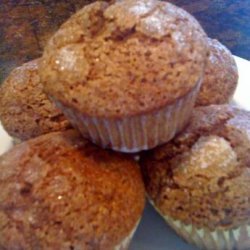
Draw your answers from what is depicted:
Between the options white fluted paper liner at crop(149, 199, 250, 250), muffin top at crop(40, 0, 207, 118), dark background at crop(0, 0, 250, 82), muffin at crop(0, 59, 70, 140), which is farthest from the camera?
dark background at crop(0, 0, 250, 82)

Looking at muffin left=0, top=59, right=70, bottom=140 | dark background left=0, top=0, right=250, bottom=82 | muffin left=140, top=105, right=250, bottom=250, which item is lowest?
dark background left=0, top=0, right=250, bottom=82

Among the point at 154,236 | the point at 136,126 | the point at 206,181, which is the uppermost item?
the point at 136,126

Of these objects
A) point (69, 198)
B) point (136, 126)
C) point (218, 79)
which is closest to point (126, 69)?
point (136, 126)

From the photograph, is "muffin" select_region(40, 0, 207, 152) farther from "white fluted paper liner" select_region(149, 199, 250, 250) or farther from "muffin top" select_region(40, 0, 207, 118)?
"white fluted paper liner" select_region(149, 199, 250, 250)

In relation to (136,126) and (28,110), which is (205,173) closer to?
(136,126)

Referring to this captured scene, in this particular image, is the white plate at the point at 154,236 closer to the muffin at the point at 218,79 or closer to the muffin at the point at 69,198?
the muffin at the point at 69,198

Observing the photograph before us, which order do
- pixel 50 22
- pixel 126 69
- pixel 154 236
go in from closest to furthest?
pixel 126 69
pixel 154 236
pixel 50 22

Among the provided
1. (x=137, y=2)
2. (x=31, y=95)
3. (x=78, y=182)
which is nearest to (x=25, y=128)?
(x=31, y=95)

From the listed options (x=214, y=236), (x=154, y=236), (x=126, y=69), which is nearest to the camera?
(x=126, y=69)

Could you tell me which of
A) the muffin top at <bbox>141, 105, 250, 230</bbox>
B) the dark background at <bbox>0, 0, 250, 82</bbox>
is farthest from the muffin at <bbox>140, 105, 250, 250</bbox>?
the dark background at <bbox>0, 0, 250, 82</bbox>
